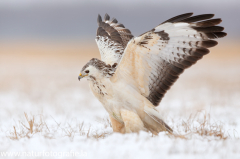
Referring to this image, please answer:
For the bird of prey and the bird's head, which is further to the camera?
the bird's head

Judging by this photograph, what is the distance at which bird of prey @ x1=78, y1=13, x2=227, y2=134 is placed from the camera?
4742 millimetres

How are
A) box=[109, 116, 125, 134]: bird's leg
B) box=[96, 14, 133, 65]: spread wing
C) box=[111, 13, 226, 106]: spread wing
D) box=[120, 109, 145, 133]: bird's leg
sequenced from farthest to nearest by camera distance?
box=[96, 14, 133, 65]: spread wing, box=[109, 116, 125, 134]: bird's leg, box=[120, 109, 145, 133]: bird's leg, box=[111, 13, 226, 106]: spread wing

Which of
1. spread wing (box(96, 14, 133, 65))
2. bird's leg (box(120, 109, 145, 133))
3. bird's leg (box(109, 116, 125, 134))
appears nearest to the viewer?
bird's leg (box(120, 109, 145, 133))

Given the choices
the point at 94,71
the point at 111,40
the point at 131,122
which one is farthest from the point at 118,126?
the point at 111,40

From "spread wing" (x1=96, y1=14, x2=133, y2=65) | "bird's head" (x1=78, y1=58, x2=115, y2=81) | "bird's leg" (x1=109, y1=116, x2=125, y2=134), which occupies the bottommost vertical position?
"bird's leg" (x1=109, y1=116, x2=125, y2=134)

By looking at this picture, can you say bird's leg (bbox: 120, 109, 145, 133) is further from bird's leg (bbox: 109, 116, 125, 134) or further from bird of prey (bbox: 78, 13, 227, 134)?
bird's leg (bbox: 109, 116, 125, 134)

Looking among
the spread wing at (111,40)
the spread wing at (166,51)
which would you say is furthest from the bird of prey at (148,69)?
the spread wing at (111,40)

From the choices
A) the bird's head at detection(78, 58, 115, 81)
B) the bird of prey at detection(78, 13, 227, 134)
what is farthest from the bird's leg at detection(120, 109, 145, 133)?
the bird's head at detection(78, 58, 115, 81)

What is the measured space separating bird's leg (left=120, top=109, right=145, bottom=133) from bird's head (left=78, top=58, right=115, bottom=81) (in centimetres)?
75

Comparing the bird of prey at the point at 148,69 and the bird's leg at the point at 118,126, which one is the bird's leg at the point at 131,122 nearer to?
the bird of prey at the point at 148,69

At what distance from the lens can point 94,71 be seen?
5.07m

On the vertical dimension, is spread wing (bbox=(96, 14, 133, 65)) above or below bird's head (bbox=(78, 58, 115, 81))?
above

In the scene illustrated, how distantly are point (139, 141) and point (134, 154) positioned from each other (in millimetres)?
539

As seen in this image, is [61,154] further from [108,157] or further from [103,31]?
[103,31]
